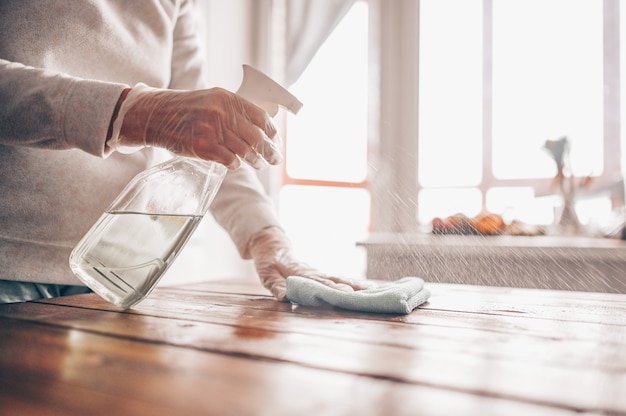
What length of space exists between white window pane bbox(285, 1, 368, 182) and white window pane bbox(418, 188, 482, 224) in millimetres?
345

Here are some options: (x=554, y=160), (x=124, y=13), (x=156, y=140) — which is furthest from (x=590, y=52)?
(x=156, y=140)

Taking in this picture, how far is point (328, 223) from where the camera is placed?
2689mm

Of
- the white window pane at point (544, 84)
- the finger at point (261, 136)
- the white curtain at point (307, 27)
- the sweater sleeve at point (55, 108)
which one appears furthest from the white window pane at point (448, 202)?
the sweater sleeve at point (55, 108)

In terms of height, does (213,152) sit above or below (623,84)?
below

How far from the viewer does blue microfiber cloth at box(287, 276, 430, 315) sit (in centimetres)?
72

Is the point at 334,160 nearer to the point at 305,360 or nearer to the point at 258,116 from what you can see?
the point at 258,116

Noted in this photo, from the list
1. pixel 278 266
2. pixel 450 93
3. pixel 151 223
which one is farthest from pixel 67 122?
pixel 450 93

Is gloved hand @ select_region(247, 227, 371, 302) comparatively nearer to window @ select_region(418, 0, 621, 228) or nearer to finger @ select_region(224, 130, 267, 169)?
finger @ select_region(224, 130, 267, 169)

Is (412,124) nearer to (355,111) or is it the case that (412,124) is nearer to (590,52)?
(355,111)

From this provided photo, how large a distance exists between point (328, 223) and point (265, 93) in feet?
6.60

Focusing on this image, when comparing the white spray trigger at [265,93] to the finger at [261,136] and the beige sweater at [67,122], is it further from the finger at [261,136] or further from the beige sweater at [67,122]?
the beige sweater at [67,122]

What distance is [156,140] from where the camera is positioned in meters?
0.67

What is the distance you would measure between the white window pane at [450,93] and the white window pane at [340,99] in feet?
0.96

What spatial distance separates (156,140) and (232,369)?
13.4 inches
